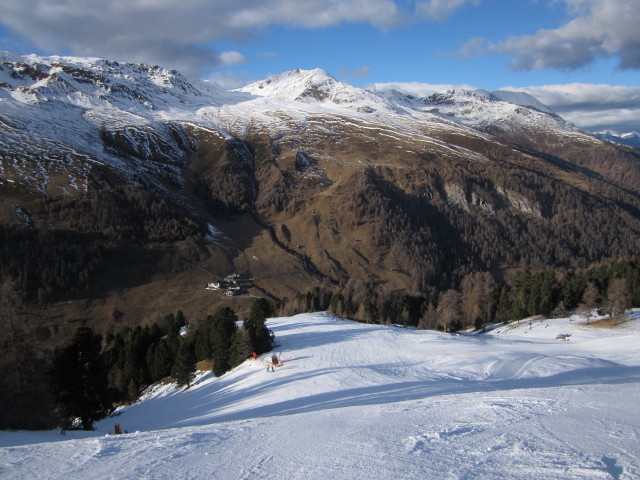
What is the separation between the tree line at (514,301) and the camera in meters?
61.7

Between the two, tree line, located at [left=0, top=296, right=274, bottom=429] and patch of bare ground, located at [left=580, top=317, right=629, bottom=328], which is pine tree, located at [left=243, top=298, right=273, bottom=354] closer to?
tree line, located at [left=0, top=296, right=274, bottom=429]

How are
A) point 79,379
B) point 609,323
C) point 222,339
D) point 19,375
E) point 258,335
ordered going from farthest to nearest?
point 609,323 < point 222,339 < point 258,335 < point 79,379 < point 19,375

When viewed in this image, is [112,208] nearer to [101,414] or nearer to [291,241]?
[291,241]

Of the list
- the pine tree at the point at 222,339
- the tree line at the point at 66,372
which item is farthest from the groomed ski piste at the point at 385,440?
the pine tree at the point at 222,339

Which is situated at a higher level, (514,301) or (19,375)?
(19,375)

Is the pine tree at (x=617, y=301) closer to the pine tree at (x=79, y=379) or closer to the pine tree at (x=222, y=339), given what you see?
the pine tree at (x=222, y=339)

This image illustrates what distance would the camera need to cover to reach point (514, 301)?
71.7m

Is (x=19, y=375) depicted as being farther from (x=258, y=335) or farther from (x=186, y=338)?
(x=186, y=338)

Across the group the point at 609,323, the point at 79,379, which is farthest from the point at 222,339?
the point at 609,323

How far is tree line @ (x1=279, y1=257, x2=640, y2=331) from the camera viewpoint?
61.7 m

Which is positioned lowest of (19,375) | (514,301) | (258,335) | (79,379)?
(514,301)

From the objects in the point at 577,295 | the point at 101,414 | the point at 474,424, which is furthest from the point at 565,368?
the point at 577,295

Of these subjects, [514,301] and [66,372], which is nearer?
[66,372]

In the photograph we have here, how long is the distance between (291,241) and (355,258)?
27.6m
